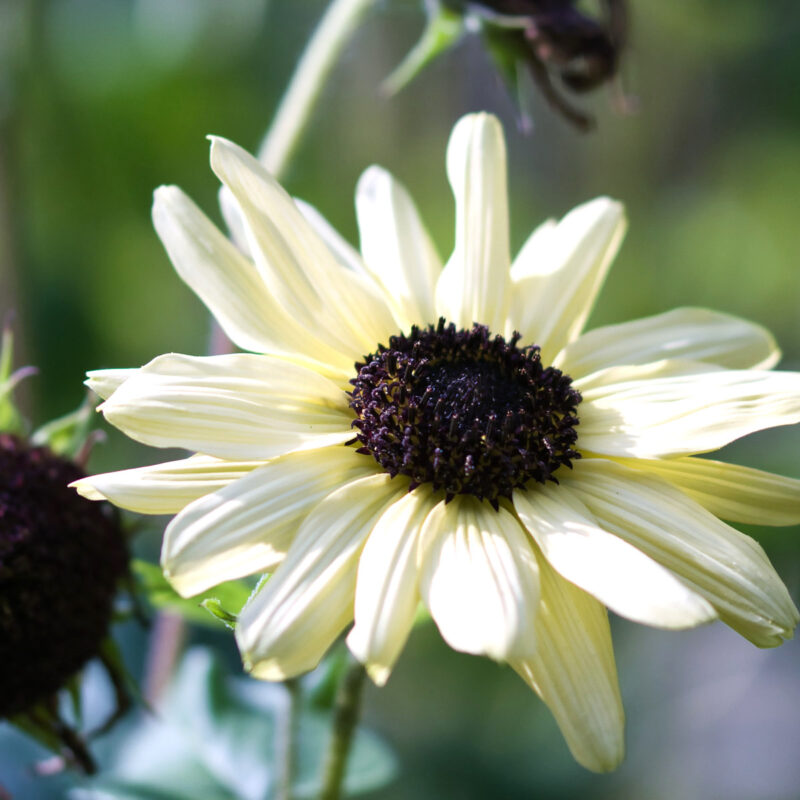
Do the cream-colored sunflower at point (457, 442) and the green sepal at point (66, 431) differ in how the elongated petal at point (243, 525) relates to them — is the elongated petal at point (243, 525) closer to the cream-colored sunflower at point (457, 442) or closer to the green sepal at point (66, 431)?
the cream-colored sunflower at point (457, 442)

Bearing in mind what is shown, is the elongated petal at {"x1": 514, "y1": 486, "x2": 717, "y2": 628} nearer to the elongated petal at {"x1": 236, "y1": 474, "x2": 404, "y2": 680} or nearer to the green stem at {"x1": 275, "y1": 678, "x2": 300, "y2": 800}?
the elongated petal at {"x1": 236, "y1": 474, "x2": 404, "y2": 680}

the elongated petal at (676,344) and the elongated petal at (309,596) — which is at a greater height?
the elongated petal at (309,596)

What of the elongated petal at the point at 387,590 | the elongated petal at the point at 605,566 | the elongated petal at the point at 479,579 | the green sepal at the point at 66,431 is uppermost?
the green sepal at the point at 66,431

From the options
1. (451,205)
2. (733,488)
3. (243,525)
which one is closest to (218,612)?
(243,525)

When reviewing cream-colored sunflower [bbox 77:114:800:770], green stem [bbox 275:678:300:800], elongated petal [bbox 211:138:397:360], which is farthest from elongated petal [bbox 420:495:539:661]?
green stem [bbox 275:678:300:800]

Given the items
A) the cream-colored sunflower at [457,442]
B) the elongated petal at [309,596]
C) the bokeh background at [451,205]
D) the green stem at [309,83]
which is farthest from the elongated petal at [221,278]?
the bokeh background at [451,205]

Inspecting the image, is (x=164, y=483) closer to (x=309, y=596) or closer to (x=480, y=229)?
(x=309, y=596)

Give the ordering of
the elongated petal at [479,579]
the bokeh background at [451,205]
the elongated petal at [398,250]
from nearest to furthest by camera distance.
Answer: the elongated petal at [479,579]
the elongated petal at [398,250]
the bokeh background at [451,205]

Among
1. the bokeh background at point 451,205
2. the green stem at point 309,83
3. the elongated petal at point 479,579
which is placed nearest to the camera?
the elongated petal at point 479,579

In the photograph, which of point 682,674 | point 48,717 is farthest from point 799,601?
point 48,717
